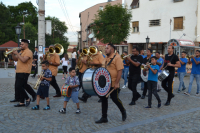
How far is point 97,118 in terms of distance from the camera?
5.66 m

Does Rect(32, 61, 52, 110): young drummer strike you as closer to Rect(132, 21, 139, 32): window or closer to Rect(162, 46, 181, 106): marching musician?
Rect(162, 46, 181, 106): marching musician

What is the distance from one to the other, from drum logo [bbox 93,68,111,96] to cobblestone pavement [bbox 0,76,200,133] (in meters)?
0.77

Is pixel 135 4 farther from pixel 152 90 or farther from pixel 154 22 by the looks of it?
pixel 152 90

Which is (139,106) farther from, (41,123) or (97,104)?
(41,123)

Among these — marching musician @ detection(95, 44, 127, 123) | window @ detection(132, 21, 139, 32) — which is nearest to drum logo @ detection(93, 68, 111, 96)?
marching musician @ detection(95, 44, 127, 123)

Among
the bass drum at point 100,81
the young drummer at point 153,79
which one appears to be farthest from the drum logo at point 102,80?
the young drummer at point 153,79

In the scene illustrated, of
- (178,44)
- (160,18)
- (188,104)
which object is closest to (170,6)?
(160,18)

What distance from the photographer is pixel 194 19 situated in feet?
86.5

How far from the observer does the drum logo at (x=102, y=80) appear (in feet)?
16.5

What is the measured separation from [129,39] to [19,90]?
1085 inches

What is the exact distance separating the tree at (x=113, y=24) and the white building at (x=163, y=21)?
340 centimetres

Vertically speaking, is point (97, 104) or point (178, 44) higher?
point (178, 44)

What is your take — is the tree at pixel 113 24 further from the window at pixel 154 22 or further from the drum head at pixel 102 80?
the drum head at pixel 102 80

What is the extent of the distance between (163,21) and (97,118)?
25630 mm
